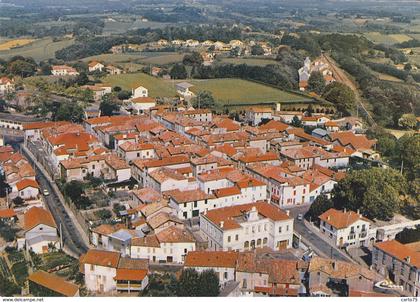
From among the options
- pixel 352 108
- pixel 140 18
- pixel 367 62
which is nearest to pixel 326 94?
pixel 352 108

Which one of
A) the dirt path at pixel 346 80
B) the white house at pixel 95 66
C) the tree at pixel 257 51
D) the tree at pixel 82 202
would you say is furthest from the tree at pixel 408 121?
the white house at pixel 95 66

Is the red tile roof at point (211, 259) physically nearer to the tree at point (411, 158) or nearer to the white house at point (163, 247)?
the white house at point (163, 247)

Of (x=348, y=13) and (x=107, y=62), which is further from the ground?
(x=348, y=13)

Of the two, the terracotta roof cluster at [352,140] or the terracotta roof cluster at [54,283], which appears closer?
the terracotta roof cluster at [54,283]

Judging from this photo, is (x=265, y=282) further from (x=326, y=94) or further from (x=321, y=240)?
(x=326, y=94)

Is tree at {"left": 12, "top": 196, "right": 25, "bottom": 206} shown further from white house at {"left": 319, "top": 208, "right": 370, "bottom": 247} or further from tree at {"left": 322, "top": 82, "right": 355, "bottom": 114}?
tree at {"left": 322, "top": 82, "right": 355, "bottom": 114}

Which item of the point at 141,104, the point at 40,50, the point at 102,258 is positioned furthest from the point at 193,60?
the point at 102,258
